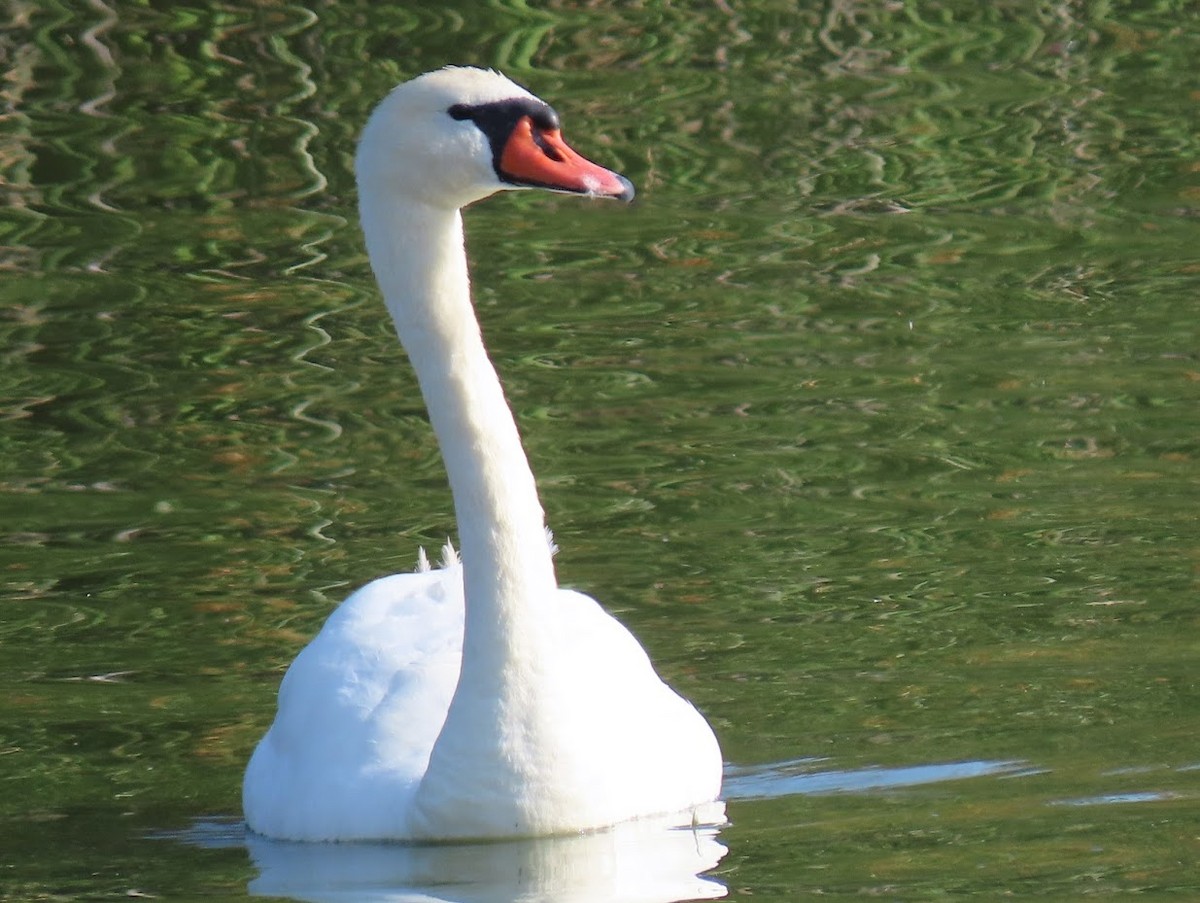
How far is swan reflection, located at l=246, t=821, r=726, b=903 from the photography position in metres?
5.75

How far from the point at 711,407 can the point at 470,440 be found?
436 centimetres

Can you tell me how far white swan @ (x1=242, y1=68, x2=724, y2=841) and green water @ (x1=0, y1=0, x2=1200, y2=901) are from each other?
1.12ft

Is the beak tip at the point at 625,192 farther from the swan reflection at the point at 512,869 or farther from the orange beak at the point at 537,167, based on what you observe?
the swan reflection at the point at 512,869

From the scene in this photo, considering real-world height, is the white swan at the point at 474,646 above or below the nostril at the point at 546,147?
below

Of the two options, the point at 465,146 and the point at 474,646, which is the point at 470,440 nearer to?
the point at 474,646

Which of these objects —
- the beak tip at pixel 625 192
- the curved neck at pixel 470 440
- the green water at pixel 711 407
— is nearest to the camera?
the beak tip at pixel 625 192

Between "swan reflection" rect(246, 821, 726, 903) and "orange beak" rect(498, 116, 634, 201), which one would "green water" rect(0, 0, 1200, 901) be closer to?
"swan reflection" rect(246, 821, 726, 903)

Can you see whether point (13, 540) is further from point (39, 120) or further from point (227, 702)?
point (39, 120)

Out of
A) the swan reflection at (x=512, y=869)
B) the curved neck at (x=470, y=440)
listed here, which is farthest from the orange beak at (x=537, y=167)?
the swan reflection at (x=512, y=869)

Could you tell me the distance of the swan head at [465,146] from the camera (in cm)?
577

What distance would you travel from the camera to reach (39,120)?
16484mm

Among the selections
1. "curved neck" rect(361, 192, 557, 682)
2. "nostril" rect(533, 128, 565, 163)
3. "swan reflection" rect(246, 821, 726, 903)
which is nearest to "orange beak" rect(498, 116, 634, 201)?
"nostril" rect(533, 128, 565, 163)

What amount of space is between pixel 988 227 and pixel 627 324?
8.21 feet

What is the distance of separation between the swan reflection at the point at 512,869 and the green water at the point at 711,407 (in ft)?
0.42
